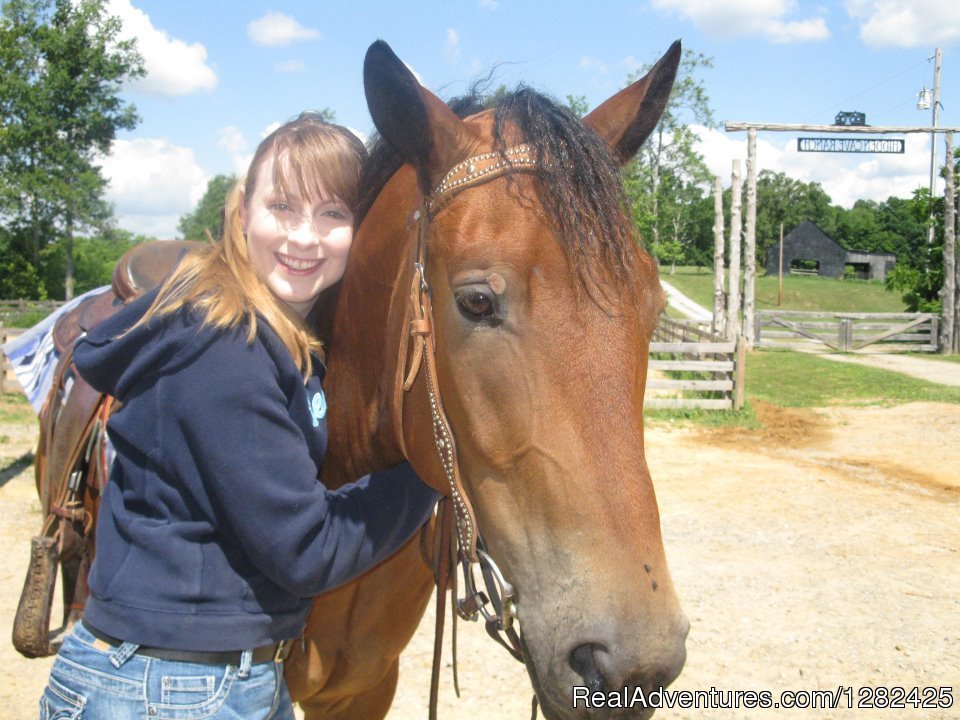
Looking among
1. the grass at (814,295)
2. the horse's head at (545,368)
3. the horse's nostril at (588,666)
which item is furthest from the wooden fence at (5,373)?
the grass at (814,295)

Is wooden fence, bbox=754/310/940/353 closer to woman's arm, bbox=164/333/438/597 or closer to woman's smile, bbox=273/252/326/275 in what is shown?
woman's smile, bbox=273/252/326/275

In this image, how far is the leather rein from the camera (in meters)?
1.42

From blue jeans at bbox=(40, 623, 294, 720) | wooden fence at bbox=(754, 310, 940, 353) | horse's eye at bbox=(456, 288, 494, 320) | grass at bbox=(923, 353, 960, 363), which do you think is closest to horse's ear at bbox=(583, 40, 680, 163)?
horse's eye at bbox=(456, 288, 494, 320)

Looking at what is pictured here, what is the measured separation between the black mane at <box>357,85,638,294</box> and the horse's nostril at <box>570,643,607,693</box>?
68 centimetres

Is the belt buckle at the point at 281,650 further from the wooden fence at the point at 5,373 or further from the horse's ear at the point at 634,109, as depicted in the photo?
the wooden fence at the point at 5,373

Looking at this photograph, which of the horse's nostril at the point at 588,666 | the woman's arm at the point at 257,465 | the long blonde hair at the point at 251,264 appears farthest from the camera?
the long blonde hair at the point at 251,264

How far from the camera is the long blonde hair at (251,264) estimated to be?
1.51 metres

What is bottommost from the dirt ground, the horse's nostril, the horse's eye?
the dirt ground

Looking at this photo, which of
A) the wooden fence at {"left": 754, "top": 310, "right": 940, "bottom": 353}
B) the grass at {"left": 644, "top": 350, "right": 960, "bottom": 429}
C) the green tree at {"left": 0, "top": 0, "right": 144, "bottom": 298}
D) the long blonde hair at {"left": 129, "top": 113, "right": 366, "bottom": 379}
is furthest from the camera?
the green tree at {"left": 0, "top": 0, "right": 144, "bottom": 298}

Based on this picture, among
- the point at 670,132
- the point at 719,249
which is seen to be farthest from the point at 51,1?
the point at 719,249

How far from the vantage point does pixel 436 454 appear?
61.4 inches

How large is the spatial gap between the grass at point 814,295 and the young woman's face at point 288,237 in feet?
121

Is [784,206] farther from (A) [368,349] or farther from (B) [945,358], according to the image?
(A) [368,349]

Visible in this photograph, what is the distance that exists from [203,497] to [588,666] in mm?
811
